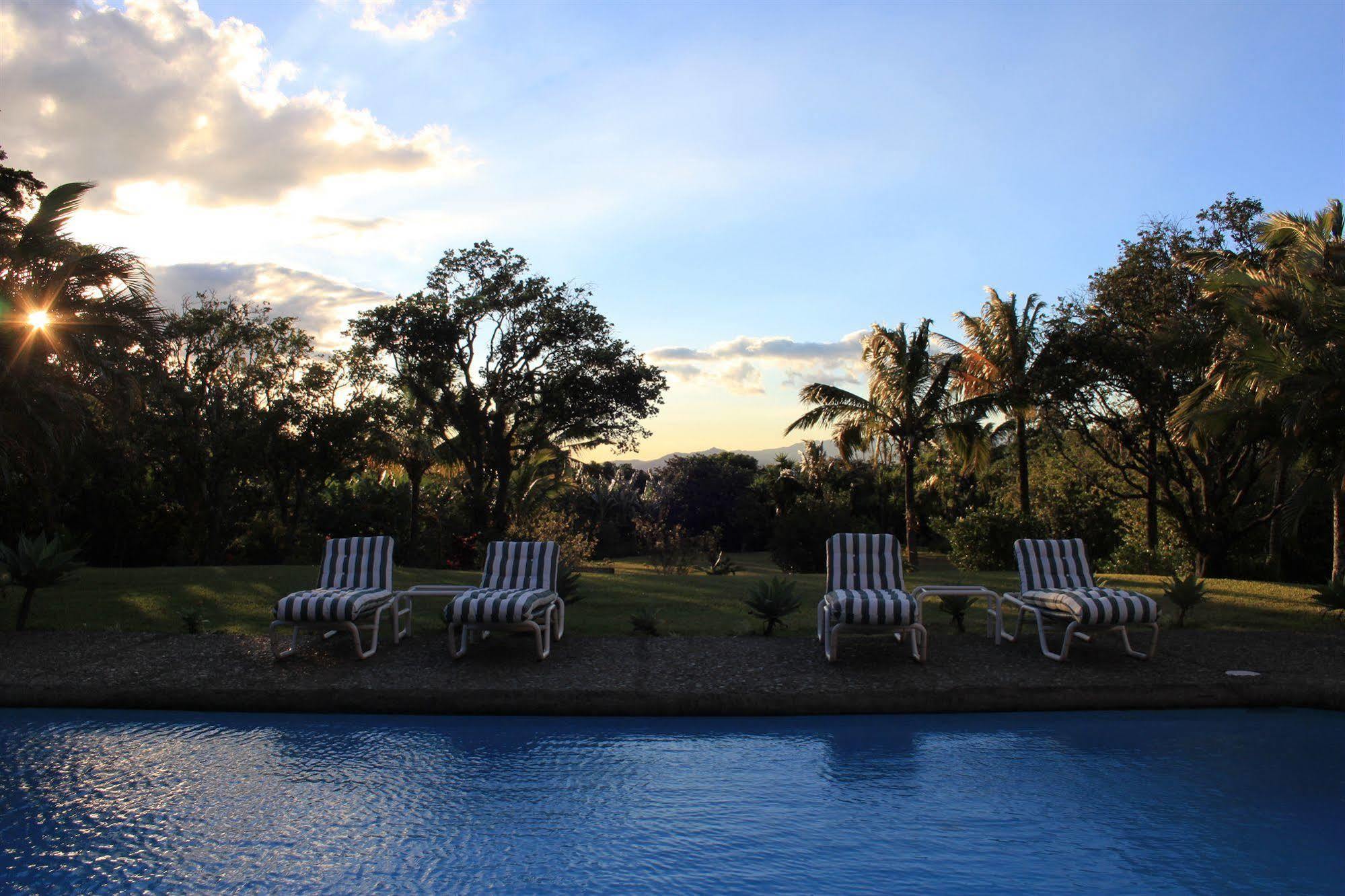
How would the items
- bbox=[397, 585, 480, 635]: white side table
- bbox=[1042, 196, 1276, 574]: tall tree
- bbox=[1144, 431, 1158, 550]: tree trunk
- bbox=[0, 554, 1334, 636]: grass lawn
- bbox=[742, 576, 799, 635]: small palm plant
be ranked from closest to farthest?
1. bbox=[397, 585, 480, 635]: white side table
2. bbox=[742, 576, 799, 635]: small palm plant
3. bbox=[0, 554, 1334, 636]: grass lawn
4. bbox=[1042, 196, 1276, 574]: tall tree
5. bbox=[1144, 431, 1158, 550]: tree trunk

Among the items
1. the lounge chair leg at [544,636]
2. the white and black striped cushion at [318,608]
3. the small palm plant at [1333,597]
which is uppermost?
the small palm plant at [1333,597]

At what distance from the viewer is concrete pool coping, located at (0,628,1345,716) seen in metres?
7.00

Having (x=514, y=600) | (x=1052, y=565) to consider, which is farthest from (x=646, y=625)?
(x=1052, y=565)

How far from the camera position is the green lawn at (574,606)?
9.57 m

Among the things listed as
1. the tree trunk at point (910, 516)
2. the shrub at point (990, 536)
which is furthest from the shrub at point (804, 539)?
the shrub at point (990, 536)

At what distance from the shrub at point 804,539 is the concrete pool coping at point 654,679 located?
14898 millimetres

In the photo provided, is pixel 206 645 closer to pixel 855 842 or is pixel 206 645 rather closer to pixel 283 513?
pixel 855 842

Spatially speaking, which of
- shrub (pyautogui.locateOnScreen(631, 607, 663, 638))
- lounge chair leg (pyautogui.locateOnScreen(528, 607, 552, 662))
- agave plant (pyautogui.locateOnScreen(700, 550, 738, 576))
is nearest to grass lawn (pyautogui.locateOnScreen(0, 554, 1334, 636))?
shrub (pyautogui.locateOnScreen(631, 607, 663, 638))

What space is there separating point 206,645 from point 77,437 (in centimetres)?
490

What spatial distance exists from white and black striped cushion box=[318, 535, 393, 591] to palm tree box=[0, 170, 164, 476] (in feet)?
13.6

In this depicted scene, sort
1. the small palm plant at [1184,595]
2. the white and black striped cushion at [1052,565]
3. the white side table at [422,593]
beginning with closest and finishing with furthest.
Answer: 1. the white side table at [422,593]
2. the white and black striped cushion at [1052,565]
3. the small palm plant at [1184,595]

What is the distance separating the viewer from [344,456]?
20125 millimetres

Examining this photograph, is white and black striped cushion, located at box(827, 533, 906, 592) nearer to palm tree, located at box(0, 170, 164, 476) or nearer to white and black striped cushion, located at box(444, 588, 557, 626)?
white and black striped cushion, located at box(444, 588, 557, 626)

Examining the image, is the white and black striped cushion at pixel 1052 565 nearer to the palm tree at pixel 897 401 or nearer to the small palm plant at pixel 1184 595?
the small palm plant at pixel 1184 595
